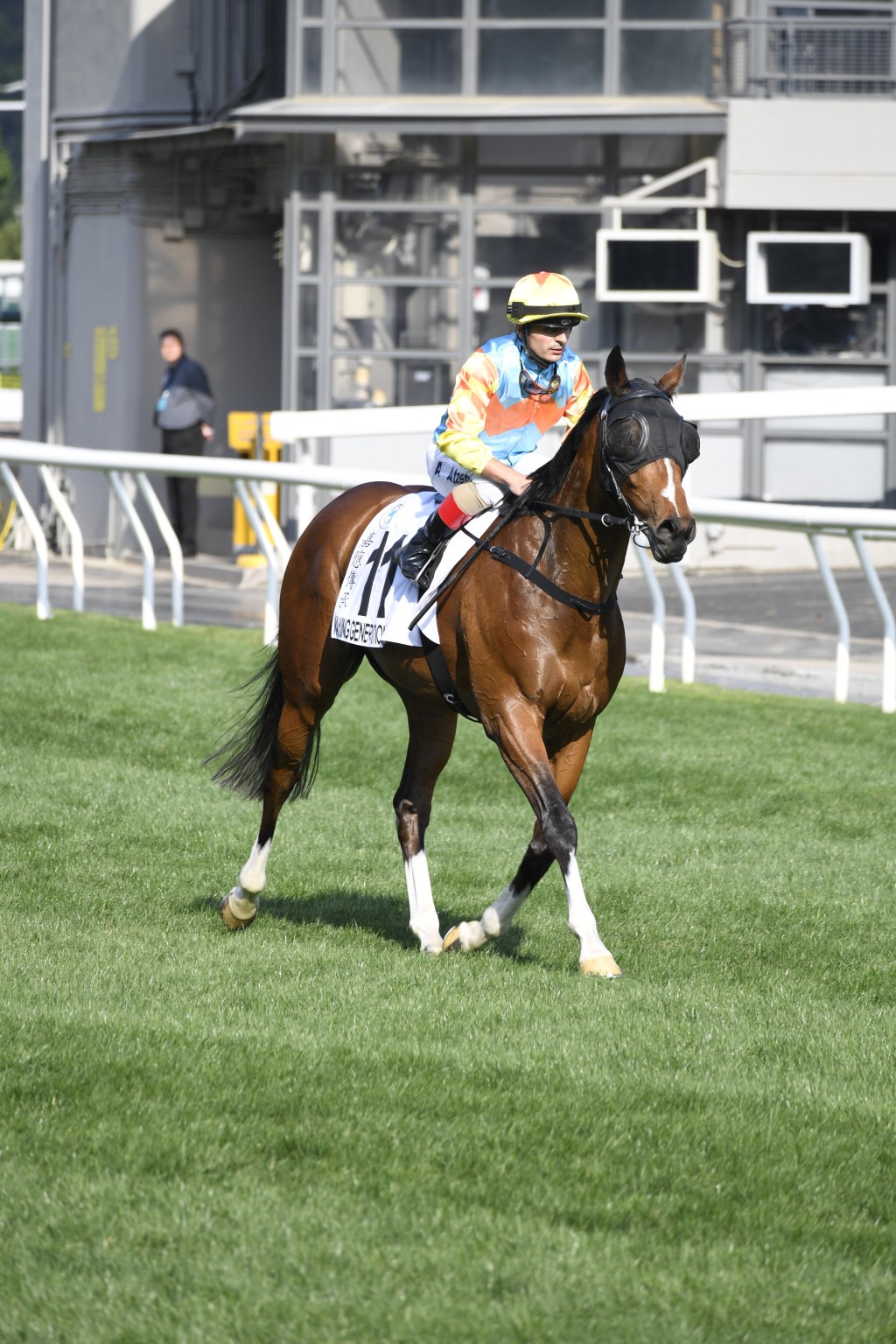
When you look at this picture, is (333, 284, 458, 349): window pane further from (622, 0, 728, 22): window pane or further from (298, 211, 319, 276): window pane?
(622, 0, 728, 22): window pane

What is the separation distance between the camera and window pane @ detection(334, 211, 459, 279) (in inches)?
650

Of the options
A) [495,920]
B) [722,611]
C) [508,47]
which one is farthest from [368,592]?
[508,47]

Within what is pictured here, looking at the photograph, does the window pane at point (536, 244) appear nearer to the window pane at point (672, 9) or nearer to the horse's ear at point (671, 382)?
the window pane at point (672, 9)

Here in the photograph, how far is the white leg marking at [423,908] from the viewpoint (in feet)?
17.4

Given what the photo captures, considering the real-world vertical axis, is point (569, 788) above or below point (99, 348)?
below

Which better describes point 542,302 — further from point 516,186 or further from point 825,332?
point 825,332

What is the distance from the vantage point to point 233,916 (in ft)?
18.1

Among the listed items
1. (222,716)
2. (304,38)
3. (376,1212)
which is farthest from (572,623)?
(304,38)

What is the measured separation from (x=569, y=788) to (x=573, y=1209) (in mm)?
2003

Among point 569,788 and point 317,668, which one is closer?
point 569,788

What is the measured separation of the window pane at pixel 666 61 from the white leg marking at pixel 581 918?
12.5 meters

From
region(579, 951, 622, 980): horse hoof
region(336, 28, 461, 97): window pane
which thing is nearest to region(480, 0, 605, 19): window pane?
region(336, 28, 461, 97): window pane

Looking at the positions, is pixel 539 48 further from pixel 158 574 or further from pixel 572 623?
pixel 572 623

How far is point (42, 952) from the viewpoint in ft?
16.6
